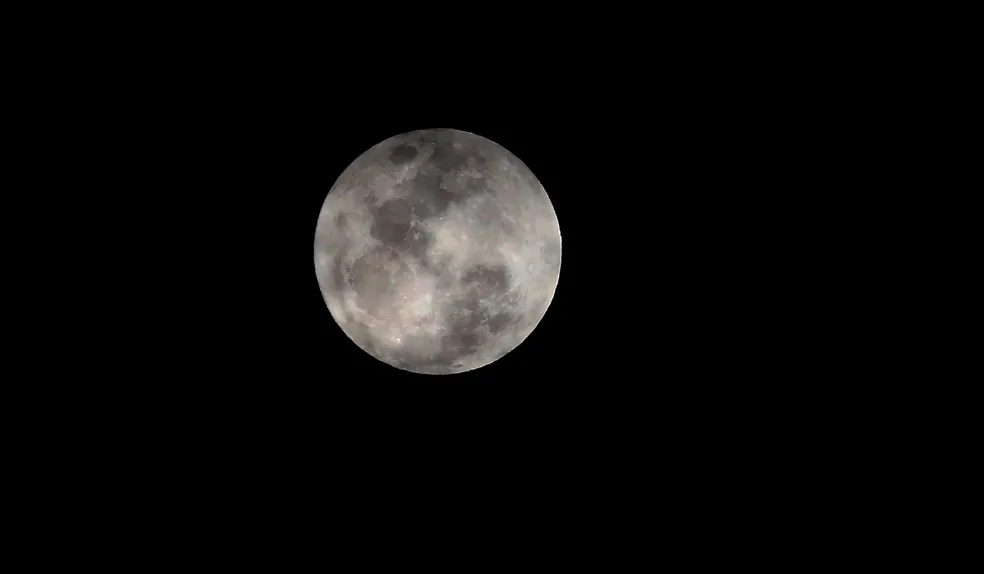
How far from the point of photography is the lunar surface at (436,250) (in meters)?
3.99

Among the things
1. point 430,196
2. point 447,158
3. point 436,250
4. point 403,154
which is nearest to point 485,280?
point 436,250

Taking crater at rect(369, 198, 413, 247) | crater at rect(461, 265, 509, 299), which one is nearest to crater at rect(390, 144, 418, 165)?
crater at rect(369, 198, 413, 247)

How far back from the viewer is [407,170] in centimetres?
411

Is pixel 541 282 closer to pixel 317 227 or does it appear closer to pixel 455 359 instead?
pixel 455 359

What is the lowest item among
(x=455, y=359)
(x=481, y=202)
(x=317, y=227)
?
(x=455, y=359)

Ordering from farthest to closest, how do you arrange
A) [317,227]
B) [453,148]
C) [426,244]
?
[317,227]
[453,148]
[426,244]

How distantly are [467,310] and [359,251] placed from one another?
31.5 inches

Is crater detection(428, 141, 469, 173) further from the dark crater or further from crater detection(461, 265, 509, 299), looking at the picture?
crater detection(461, 265, 509, 299)

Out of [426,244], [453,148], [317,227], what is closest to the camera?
[426,244]

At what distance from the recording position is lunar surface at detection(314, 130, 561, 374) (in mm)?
3990

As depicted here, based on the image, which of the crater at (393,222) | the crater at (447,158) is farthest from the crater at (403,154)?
the crater at (393,222)

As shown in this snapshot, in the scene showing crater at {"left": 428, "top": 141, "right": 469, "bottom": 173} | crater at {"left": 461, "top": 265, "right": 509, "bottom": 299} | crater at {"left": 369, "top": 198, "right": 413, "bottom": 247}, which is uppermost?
crater at {"left": 428, "top": 141, "right": 469, "bottom": 173}

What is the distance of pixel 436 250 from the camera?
3959mm

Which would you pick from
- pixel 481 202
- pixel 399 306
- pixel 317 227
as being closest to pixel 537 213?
pixel 481 202
